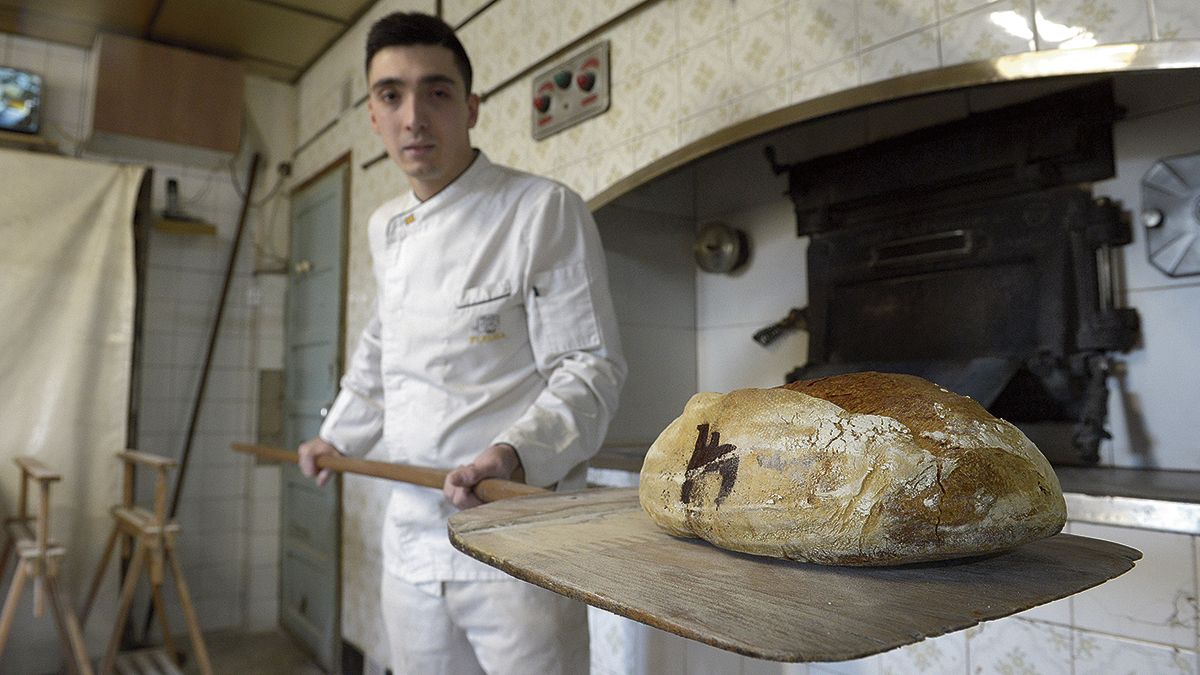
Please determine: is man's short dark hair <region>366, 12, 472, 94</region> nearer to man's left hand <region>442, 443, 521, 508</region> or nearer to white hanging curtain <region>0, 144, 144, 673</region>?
man's left hand <region>442, 443, 521, 508</region>

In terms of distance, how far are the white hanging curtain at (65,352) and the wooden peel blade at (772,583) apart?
3089mm

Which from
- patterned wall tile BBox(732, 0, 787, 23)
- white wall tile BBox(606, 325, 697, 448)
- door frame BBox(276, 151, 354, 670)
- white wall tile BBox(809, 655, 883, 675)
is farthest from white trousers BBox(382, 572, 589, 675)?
door frame BBox(276, 151, 354, 670)

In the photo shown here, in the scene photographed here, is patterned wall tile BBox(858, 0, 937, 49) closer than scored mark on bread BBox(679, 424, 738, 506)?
No

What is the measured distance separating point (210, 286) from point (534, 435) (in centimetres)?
320

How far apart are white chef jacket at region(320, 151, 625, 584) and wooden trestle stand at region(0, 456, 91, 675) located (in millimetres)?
1583

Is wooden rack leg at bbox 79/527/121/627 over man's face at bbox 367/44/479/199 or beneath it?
beneath

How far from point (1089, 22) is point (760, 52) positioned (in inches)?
23.2

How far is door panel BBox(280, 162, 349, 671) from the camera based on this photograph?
3.17 m

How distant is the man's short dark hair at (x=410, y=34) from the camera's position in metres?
1.33

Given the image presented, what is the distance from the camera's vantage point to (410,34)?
1331mm

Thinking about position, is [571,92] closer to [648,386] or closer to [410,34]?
[410,34]

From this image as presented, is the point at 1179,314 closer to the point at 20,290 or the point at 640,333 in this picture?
the point at 640,333

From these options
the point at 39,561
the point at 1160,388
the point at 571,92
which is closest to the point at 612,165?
the point at 571,92

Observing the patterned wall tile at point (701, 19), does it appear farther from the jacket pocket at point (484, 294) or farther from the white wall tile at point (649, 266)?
the jacket pocket at point (484, 294)
